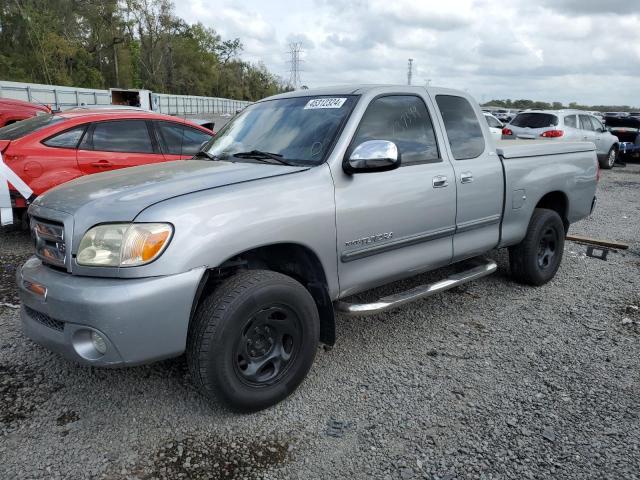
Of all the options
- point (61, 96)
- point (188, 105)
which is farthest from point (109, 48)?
point (61, 96)

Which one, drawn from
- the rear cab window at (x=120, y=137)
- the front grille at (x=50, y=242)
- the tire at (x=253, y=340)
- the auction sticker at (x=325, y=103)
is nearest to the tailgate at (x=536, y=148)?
the auction sticker at (x=325, y=103)

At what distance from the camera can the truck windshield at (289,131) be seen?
3434 millimetres

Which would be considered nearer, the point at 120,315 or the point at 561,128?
the point at 120,315

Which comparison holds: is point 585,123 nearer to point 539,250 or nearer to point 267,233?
point 539,250

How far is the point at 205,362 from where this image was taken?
2682 mm

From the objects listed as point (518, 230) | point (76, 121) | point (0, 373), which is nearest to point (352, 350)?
point (518, 230)

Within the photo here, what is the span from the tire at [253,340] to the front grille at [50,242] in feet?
2.57

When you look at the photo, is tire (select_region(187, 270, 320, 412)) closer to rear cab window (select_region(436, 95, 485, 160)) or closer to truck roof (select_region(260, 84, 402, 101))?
truck roof (select_region(260, 84, 402, 101))

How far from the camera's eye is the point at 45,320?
2762mm

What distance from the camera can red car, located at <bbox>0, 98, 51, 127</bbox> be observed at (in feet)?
30.5

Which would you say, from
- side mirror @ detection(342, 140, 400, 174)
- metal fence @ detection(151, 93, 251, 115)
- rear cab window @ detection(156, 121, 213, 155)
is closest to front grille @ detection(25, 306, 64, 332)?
side mirror @ detection(342, 140, 400, 174)

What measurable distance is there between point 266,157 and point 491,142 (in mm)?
2102

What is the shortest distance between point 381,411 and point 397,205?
1.33 meters

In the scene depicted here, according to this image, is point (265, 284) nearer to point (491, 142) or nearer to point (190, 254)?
point (190, 254)
